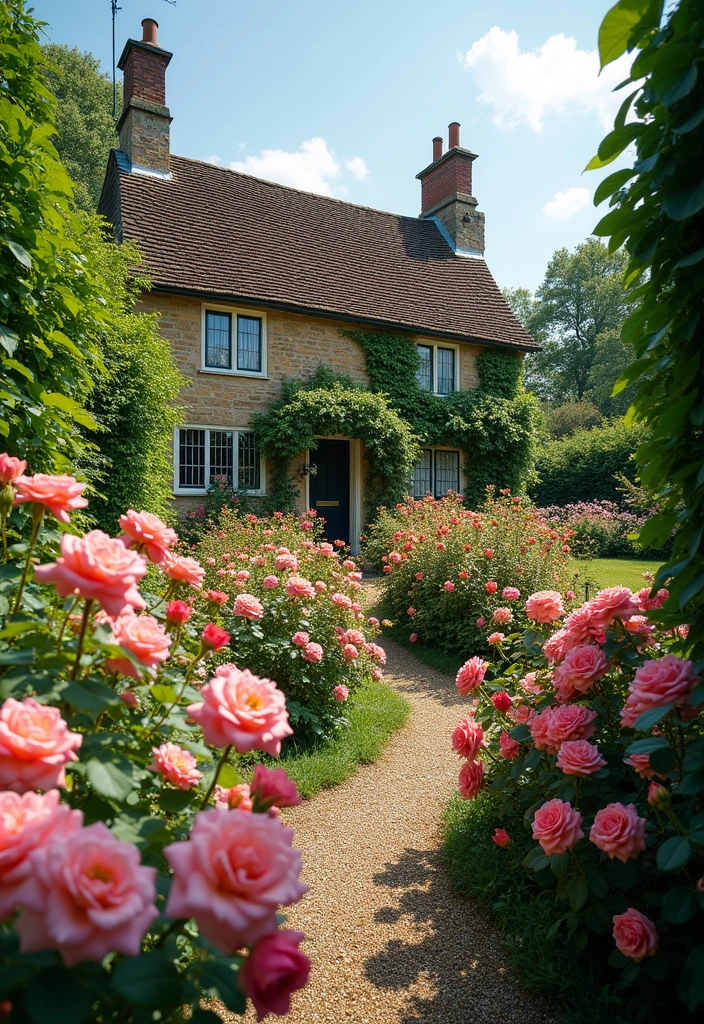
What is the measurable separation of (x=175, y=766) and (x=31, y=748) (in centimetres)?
71

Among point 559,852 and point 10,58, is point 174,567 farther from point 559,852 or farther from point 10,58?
point 10,58

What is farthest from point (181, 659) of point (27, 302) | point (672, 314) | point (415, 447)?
point (415, 447)

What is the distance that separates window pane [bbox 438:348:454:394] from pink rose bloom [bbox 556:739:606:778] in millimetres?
13942

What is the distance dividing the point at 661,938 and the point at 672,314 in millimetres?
2007

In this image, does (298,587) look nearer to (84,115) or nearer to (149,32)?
(149,32)

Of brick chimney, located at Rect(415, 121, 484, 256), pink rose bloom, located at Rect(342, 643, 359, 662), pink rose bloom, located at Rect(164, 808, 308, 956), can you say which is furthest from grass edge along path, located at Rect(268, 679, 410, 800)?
brick chimney, located at Rect(415, 121, 484, 256)

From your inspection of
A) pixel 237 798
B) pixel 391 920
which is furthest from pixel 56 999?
pixel 391 920

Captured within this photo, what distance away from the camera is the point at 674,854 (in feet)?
5.41

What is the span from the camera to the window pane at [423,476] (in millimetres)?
15047

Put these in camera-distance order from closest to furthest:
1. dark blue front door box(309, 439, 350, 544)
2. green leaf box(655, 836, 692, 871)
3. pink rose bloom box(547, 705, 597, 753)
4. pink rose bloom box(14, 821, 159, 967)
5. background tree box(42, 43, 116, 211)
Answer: pink rose bloom box(14, 821, 159, 967)
green leaf box(655, 836, 692, 871)
pink rose bloom box(547, 705, 597, 753)
dark blue front door box(309, 439, 350, 544)
background tree box(42, 43, 116, 211)

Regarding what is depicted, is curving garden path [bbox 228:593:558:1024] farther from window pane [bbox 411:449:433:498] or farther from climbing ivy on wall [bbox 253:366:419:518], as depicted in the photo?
window pane [bbox 411:449:433:498]

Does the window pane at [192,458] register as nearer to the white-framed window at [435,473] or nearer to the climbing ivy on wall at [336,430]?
the climbing ivy on wall at [336,430]

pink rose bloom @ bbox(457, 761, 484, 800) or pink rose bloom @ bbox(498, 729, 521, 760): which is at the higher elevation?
pink rose bloom @ bbox(498, 729, 521, 760)

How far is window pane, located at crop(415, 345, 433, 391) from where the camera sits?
15.1 meters
